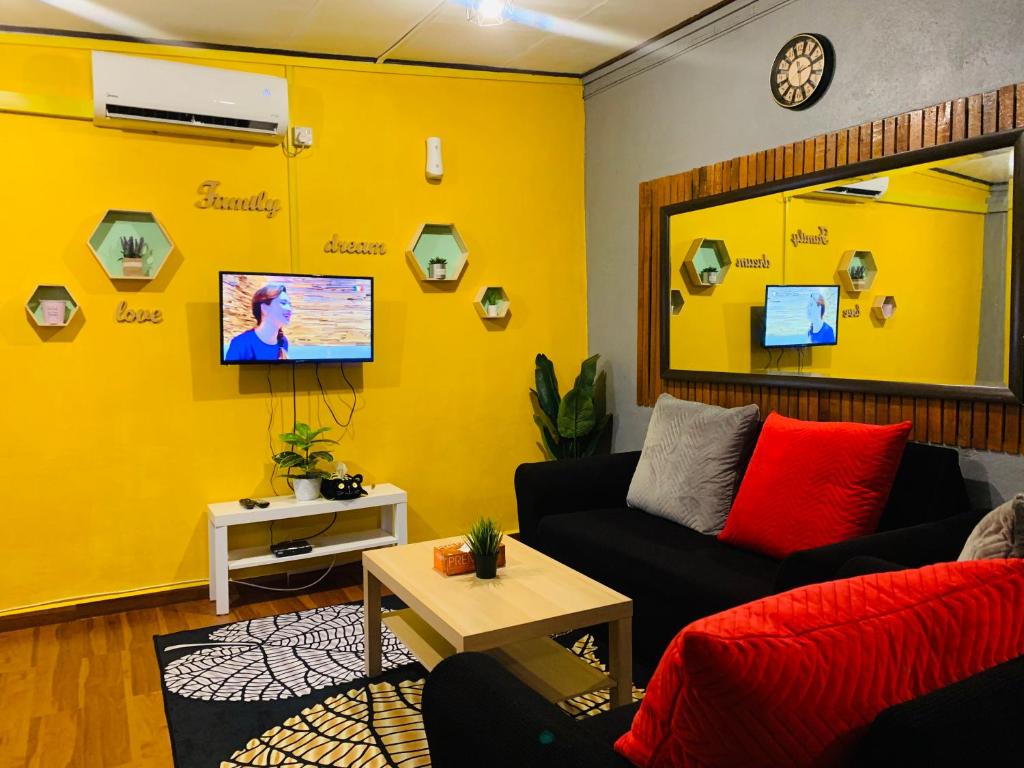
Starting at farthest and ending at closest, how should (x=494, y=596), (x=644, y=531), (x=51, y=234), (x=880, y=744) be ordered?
(x=51, y=234), (x=644, y=531), (x=494, y=596), (x=880, y=744)

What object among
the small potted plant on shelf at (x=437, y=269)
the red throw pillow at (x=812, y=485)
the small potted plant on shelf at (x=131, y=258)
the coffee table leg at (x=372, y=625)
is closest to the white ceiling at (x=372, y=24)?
the small potted plant on shelf at (x=131, y=258)

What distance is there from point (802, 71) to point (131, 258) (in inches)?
118

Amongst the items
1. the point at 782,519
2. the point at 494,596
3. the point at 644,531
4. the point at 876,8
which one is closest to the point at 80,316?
the point at 494,596

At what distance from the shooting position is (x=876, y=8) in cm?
305

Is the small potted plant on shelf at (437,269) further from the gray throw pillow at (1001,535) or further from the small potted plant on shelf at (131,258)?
the gray throw pillow at (1001,535)

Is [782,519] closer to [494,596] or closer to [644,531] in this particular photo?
[644,531]

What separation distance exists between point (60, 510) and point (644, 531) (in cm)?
259

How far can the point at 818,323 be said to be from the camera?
11.0ft

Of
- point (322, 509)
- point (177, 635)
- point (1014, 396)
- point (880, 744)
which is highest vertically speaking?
point (1014, 396)

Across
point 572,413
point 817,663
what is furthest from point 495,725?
point 572,413

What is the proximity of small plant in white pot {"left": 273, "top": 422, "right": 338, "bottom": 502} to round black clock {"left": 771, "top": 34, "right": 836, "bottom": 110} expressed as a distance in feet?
8.37

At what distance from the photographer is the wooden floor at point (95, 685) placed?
8.46 ft

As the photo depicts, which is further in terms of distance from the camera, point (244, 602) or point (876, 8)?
point (244, 602)

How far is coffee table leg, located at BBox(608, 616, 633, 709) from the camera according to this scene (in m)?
2.50
